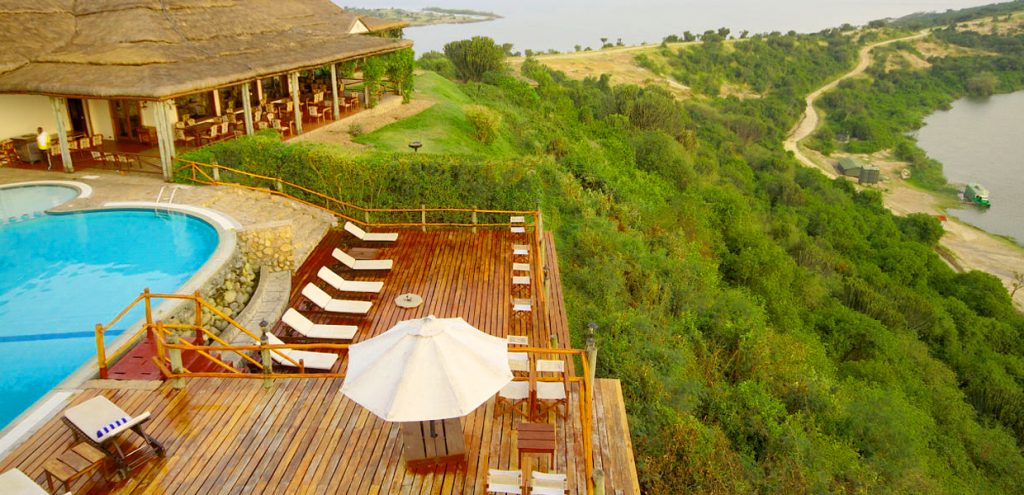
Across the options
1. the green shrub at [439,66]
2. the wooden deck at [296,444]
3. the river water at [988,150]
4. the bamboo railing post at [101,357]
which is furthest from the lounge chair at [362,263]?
the river water at [988,150]

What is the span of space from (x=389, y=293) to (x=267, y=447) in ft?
15.7

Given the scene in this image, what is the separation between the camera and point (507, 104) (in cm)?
3469

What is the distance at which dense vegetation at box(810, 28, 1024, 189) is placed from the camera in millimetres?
67250

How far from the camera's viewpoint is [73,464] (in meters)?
5.82

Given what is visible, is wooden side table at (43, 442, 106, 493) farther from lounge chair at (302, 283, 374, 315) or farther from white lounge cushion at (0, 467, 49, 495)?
lounge chair at (302, 283, 374, 315)

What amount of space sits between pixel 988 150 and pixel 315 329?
86.7 meters

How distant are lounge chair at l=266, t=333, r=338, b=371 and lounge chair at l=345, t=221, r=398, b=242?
187 inches

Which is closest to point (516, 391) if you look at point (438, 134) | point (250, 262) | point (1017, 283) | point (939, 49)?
point (250, 262)

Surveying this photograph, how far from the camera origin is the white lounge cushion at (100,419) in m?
5.98

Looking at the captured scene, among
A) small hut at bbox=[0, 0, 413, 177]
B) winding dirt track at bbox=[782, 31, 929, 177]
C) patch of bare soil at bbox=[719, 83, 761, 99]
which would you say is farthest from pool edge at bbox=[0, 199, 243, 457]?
patch of bare soil at bbox=[719, 83, 761, 99]

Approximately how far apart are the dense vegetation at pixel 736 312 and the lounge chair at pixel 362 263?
287cm

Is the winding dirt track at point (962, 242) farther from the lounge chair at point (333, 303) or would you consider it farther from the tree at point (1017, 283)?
the lounge chair at point (333, 303)

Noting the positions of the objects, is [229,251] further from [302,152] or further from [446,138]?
[446,138]

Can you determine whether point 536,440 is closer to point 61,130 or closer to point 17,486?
point 17,486
